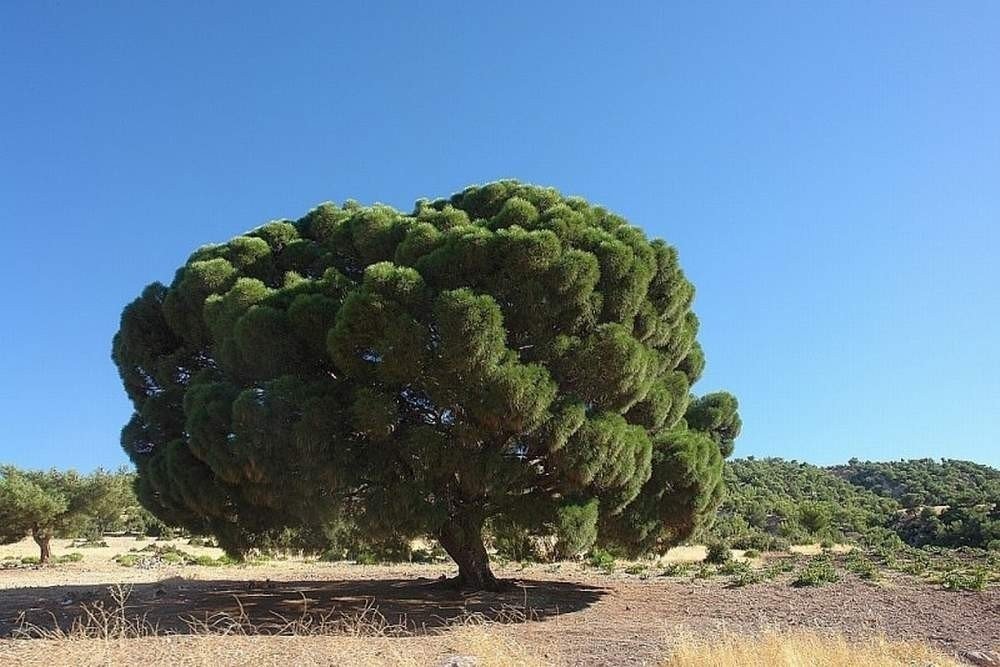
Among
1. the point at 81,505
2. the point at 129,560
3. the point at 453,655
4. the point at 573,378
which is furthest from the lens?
the point at 81,505

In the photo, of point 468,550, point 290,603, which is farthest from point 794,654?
point 290,603

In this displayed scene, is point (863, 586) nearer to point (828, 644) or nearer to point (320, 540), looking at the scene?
point (828, 644)

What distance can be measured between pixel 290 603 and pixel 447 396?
5.56 meters

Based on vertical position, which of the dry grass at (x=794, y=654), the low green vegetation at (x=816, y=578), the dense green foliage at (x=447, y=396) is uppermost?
the dense green foliage at (x=447, y=396)

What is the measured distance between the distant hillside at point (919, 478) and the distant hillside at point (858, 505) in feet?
0.23

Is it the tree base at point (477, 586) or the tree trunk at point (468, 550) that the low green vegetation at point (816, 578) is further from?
the tree trunk at point (468, 550)

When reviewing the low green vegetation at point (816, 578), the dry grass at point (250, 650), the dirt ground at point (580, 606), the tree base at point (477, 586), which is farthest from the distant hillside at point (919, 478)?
the dry grass at point (250, 650)

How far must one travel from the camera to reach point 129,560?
28.2m

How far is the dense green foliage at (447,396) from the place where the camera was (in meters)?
12.7

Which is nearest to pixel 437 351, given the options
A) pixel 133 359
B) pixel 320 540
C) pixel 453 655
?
pixel 320 540

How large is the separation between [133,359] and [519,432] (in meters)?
9.77

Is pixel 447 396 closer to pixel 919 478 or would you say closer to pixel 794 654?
pixel 794 654

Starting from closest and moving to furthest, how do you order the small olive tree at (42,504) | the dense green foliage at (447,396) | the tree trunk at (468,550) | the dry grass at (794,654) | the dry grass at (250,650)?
the dry grass at (250,650), the dry grass at (794,654), the dense green foliage at (447,396), the tree trunk at (468,550), the small olive tree at (42,504)

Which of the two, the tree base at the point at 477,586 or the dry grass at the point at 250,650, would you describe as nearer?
the dry grass at the point at 250,650
